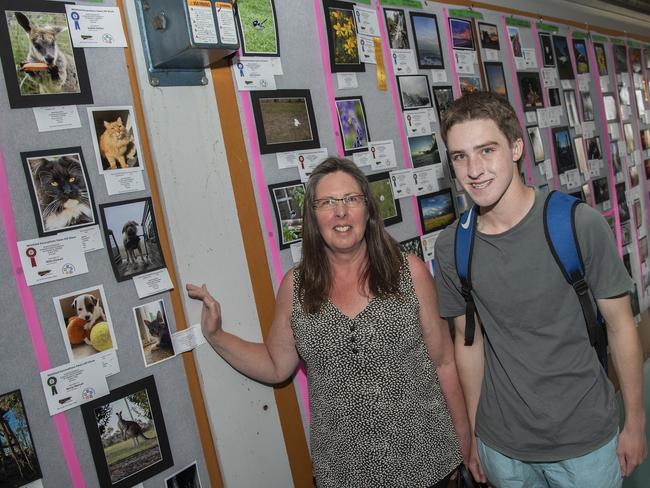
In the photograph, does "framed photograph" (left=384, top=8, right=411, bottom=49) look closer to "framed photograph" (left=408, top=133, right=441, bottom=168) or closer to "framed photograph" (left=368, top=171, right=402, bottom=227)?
"framed photograph" (left=408, top=133, right=441, bottom=168)

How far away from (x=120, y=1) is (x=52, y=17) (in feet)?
0.76

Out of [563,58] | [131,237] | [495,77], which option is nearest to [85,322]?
[131,237]

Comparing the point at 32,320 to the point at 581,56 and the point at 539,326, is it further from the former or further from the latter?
the point at 581,56

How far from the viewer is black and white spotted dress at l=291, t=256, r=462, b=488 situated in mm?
1782

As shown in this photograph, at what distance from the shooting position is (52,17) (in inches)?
62.5

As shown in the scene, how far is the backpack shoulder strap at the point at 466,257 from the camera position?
5.92 ft

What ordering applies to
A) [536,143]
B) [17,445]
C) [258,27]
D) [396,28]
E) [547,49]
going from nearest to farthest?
[17,445]
[258,27]
[396,28]
[536,143]
[547,49]

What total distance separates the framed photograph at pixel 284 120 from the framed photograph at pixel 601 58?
3385mm

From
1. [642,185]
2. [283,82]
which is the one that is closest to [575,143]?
[642,185]

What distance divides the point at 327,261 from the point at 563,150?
2.72 meters

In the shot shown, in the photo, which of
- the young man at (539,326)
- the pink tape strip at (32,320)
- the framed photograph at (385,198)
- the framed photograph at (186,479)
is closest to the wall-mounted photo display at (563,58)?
the framed photograph at (385,198)

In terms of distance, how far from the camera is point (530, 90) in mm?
3682

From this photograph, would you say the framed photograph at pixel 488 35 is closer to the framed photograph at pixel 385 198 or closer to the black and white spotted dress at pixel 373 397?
the framed photograph at pixel 385 198

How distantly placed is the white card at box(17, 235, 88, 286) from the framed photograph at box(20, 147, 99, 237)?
32 mm
